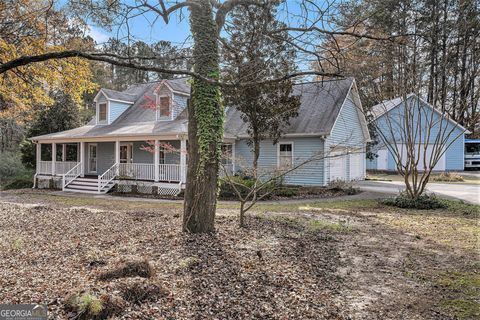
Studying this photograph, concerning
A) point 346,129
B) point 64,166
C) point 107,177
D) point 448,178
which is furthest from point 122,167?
point 448,178

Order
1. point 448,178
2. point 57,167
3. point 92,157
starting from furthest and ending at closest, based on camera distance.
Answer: point 448,178 → point 92,157 → point 57,167

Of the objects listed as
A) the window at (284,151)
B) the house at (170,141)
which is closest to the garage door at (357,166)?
the house at (170,141)

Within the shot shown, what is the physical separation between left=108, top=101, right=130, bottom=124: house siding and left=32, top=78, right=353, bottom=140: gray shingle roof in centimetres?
24

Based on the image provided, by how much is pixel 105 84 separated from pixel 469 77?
31.8 m

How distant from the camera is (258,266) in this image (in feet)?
15.4

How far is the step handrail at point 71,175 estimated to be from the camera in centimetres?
1781

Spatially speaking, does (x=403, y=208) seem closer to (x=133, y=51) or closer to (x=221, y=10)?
(x=221, y=10)

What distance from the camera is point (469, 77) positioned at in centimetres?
1091

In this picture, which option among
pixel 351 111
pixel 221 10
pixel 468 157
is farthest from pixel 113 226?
pixel 468 157

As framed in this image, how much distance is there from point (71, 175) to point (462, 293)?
18708mm

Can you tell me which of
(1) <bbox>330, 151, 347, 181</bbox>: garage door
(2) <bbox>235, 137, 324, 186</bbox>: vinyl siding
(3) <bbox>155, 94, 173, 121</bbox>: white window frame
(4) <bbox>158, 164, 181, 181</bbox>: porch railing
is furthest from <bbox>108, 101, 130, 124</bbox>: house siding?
(1) <bbox>330, 151, 347, 181</bbox>: garage door

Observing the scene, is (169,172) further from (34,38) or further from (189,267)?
(189,267)

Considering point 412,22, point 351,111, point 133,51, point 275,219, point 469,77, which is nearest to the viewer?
point 133,51

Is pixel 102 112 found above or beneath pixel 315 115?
above
